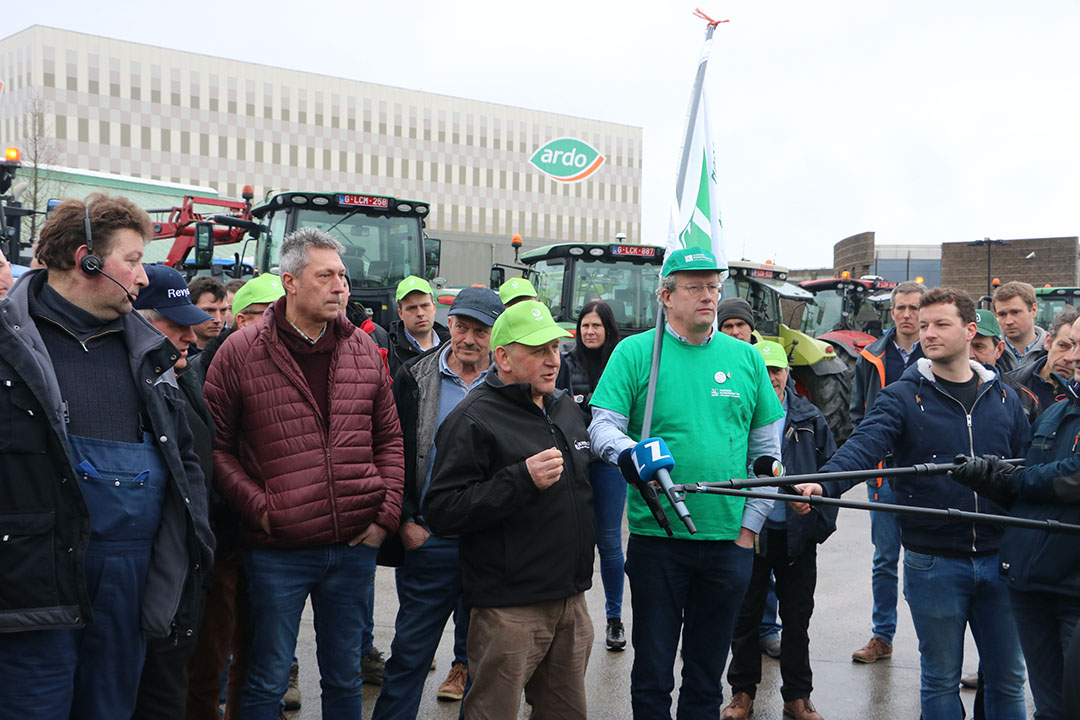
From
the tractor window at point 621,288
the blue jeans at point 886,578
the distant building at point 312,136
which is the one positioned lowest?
the blue jeans at point 886,578

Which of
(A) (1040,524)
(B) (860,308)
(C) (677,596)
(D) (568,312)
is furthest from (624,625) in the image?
(B) (860,308)

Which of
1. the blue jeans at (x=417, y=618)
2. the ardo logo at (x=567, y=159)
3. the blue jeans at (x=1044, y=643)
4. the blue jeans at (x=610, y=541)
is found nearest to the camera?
the blue jeans at (x=1044, y=643)

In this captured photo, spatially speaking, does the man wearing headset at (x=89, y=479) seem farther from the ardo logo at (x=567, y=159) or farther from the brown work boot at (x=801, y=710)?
the ardo logo at (x=567, y=159)

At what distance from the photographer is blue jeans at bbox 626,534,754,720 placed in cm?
367

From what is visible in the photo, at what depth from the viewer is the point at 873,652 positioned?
17.5ft

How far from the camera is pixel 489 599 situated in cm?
328

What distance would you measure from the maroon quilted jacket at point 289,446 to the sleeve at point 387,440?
3 cm

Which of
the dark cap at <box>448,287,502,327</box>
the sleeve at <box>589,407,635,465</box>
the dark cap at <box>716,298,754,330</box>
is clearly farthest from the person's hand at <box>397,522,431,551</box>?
the dark cap at <box>716,298,754,330</box>

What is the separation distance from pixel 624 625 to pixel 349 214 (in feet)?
23.0

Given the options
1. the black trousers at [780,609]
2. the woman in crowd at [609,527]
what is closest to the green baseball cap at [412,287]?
the woman in crowd at [609,527]

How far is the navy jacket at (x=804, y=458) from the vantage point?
15.2 ft

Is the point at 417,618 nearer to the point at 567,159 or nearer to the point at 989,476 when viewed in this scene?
the point at 989,476

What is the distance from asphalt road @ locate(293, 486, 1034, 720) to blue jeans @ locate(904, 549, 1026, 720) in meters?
0.91

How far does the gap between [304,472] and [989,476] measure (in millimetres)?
2431
